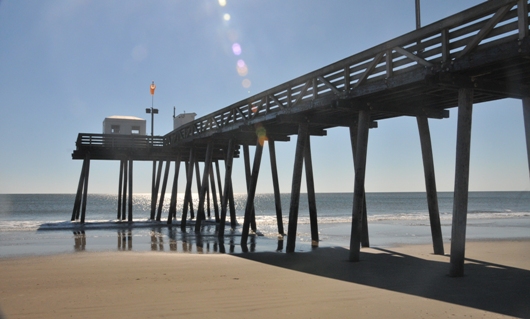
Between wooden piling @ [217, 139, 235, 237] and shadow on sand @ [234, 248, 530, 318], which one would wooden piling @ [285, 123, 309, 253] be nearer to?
shadow on sand @ [234, 248, 530, 318]

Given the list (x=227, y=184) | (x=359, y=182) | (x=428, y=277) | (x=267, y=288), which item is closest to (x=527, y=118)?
(x=359, y=182)

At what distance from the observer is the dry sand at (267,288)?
6641 mm

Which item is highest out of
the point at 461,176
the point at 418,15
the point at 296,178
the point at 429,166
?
the point at 418,15

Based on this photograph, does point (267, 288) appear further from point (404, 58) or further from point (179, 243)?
point (179, 243)

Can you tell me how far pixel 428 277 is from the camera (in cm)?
893

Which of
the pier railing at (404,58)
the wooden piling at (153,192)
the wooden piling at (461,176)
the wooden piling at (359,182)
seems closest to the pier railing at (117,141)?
the wooden piling at (153,192)

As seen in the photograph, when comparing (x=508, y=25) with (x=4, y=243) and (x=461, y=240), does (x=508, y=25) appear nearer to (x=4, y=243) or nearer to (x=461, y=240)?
(x=461, y=240)

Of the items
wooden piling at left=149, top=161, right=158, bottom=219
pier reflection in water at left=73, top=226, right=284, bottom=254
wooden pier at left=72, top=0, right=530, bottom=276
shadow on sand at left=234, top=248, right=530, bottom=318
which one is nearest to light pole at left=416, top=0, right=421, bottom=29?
wooden pier at left=72, top=0, right=530, bottom=276

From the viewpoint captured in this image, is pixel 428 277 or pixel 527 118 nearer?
pixel 428 277

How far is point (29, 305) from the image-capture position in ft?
23.4

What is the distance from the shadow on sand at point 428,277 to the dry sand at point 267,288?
0.02 metres

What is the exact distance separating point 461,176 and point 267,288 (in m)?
4.16

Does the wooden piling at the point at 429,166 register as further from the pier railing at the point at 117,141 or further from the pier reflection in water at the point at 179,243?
the pier railing at the point at 117,141

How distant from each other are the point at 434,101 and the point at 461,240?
4.32 m
